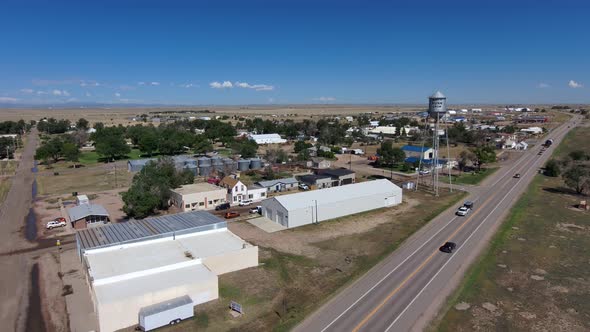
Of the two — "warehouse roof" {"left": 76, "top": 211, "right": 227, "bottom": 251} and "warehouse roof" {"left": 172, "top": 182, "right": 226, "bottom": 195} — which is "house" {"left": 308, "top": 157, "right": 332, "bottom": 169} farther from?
"warehouse roof" {"left": 76, "top": 211, "right": 227, "bottom": 251}

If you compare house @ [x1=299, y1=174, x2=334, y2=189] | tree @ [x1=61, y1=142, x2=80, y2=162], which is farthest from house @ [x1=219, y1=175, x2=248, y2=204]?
tree @ [x1=61, y1=142, x2=80, y2=162]

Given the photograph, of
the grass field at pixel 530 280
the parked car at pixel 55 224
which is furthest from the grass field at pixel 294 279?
the parked car at pixel 55 224

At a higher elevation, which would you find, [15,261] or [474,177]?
[474,177]

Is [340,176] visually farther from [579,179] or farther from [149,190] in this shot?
[579,179]

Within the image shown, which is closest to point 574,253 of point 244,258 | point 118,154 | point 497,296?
point 497,296

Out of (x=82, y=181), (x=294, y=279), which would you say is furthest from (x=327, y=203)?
(x=82, y=181)

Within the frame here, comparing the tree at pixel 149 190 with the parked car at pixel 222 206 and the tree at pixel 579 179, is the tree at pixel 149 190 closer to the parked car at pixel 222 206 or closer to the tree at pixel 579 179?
the parked car at pixel 222 206
